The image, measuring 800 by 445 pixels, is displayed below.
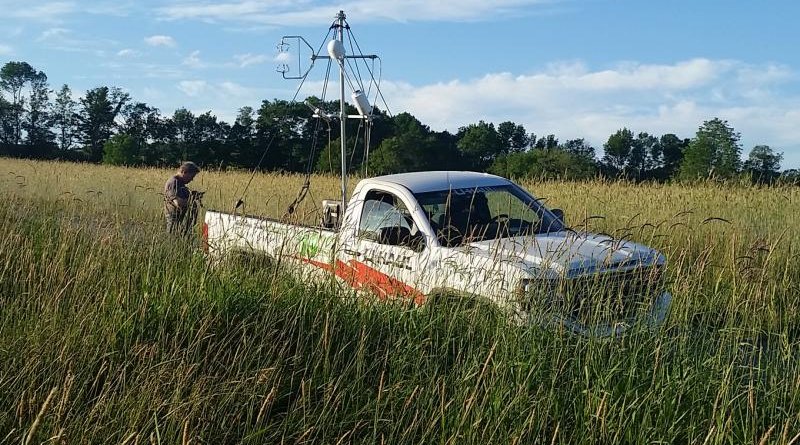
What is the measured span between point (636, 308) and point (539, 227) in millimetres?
1840

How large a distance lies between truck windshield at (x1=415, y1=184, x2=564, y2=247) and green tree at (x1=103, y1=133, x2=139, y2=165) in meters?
58.0

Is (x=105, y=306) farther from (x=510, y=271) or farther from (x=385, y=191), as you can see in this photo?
(x=385, y=191)

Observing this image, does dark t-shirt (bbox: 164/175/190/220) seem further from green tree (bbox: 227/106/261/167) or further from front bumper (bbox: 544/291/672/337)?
green tree (bbox: 227/106/261/167)

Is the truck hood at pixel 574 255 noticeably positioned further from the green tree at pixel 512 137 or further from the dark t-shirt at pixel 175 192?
the green tree at pixel 512 137

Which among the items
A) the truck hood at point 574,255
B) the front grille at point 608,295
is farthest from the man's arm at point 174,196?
the front grille at point 608,295

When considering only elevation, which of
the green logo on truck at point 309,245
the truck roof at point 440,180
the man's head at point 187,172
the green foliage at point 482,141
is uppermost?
the green foliage at point 482,141

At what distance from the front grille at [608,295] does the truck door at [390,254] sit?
3.58 ft

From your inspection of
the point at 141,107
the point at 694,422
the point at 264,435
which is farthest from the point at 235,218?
the point at 141,107

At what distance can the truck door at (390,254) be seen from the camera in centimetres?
538

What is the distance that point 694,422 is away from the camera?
3529 millimetres

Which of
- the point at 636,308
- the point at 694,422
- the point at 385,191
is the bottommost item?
the point at 694,422

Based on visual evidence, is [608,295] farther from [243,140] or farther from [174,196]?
[243,140]

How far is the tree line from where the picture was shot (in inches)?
1649

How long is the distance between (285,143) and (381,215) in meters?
43.8
